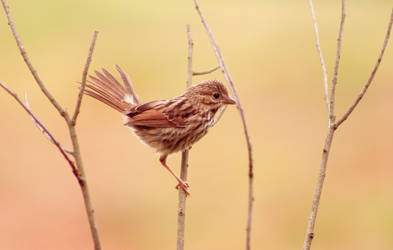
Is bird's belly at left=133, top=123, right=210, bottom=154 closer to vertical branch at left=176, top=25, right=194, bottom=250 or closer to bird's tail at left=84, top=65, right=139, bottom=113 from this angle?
bird's tail at left=84, top=65, right=139, bottom=113

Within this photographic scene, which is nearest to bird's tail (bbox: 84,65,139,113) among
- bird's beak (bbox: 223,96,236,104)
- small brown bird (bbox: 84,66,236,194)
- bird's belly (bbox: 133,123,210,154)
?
small brown bird (bbox: 84,66,236,194)

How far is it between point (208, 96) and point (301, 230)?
13.2 ft

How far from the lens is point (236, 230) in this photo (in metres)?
8.05

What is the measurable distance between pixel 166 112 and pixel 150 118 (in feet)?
0.54

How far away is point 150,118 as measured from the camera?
4.62 metres

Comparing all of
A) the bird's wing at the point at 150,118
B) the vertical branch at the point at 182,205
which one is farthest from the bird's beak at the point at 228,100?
the vertical branch at the point at 182,205

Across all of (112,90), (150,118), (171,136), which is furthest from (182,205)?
(112,90)

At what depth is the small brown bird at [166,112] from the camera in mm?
4512

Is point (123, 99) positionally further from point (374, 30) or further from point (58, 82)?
point (374, 30)

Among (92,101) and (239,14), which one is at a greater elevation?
(239,14)

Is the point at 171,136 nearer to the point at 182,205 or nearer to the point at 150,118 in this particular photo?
the point at 150,118

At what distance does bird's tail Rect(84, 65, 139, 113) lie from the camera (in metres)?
4.50

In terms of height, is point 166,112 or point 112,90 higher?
point 112,90

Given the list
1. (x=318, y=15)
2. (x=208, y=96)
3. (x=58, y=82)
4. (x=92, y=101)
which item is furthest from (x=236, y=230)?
(x=318, y=15)
